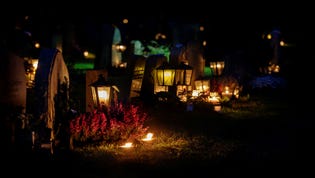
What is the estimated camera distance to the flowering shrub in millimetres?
11375

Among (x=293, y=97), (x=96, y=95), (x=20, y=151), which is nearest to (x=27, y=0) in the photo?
(x=293, y=97)

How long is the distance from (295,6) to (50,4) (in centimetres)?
2127

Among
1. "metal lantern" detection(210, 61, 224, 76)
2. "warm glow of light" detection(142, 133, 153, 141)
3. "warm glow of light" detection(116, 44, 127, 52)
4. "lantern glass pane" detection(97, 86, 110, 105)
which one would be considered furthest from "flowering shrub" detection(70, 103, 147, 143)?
"warm glow of light" detection(116, 44, 127, 52)

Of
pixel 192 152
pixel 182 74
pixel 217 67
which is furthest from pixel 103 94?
pixel 217 67

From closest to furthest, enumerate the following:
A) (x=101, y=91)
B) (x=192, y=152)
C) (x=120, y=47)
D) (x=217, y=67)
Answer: (x=192, y=152)
(x=101, y=91)
(x=217, y=67)
(x=120, y=47)

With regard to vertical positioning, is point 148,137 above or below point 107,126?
below

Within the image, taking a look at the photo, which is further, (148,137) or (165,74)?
(165,74)

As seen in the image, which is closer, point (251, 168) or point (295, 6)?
point (251, 168)

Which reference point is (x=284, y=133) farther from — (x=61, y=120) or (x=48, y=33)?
(x=48, y=33)

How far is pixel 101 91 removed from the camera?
12875 millimetres

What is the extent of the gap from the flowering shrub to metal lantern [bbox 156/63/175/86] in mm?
3777

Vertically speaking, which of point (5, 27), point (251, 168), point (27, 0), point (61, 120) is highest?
point (27, 0)

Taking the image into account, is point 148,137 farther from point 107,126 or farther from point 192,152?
point 192,152

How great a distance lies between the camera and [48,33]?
4419 cm
